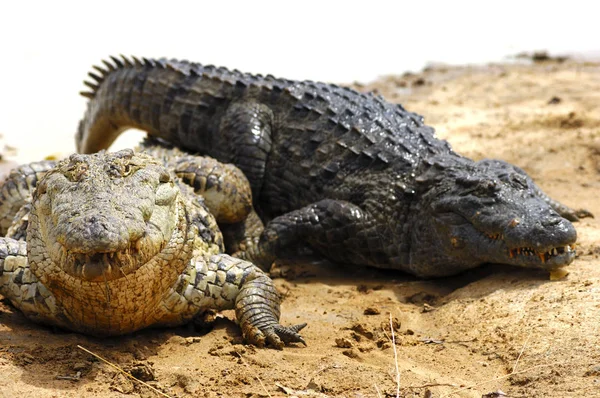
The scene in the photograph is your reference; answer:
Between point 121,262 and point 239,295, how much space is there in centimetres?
124

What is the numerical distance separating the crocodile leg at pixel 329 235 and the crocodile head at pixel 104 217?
1890 mm

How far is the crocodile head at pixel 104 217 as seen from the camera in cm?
330

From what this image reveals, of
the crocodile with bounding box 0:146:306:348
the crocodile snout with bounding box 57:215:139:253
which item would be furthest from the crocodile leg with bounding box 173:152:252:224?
the crocodile snout with bounding box 57:215:139:253

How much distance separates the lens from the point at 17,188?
5637 millimetres

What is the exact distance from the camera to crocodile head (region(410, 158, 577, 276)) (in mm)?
5051

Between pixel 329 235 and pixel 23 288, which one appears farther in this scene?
pixel 329 235

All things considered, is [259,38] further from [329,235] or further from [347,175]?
[329,235]

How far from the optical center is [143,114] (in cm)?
749

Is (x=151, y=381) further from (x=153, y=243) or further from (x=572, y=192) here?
(x=572, y=192)

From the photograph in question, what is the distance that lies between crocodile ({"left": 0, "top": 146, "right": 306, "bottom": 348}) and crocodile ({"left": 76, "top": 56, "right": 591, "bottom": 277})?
138 cm

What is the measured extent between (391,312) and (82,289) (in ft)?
6.49

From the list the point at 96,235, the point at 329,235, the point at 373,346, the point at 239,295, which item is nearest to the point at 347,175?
the point at 329,235

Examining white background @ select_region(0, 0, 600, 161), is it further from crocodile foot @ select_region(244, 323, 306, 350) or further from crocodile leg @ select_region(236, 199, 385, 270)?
crocodile foot @ select_region(244, 323, 306, 350)

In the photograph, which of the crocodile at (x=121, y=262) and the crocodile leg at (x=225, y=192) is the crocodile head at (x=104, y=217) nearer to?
the crocodile at (x=121, y=262)
